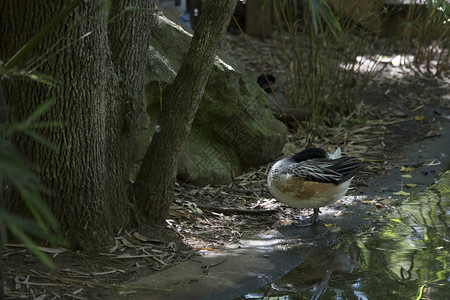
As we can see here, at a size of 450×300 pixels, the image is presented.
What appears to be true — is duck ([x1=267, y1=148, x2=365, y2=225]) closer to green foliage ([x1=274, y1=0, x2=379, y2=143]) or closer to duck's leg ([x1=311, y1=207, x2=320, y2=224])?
duck's leg ([x1=311, y1=207, x2=320, y2=224])

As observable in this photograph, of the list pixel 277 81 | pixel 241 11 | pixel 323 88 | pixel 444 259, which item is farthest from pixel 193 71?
pixel 241 11

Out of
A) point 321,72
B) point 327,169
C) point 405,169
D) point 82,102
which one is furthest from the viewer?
point 321,72

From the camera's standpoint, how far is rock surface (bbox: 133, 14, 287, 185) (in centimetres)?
591

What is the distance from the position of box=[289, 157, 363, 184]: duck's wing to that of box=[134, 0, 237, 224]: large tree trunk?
1021 millimetres

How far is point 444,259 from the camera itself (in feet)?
14.5

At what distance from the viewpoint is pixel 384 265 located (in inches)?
171

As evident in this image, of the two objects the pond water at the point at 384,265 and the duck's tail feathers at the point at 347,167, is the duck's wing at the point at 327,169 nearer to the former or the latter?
the duck's tail feathers at the point at 347,167

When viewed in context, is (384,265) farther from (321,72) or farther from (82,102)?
(321,72)

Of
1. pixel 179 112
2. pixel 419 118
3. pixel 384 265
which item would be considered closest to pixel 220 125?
pixel 179 112

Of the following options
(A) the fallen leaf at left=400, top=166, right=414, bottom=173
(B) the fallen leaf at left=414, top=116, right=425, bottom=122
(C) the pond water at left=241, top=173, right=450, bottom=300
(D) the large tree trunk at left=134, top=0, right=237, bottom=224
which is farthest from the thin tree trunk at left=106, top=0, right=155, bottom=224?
(B) the fallen leaf at left=414, top=116, right=425, bottom=122

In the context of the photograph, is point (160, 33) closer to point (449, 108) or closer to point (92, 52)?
point (92, 52)

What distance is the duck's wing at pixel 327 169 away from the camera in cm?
491

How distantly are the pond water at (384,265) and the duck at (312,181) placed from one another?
37 centimetres

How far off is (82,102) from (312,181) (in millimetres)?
1900
